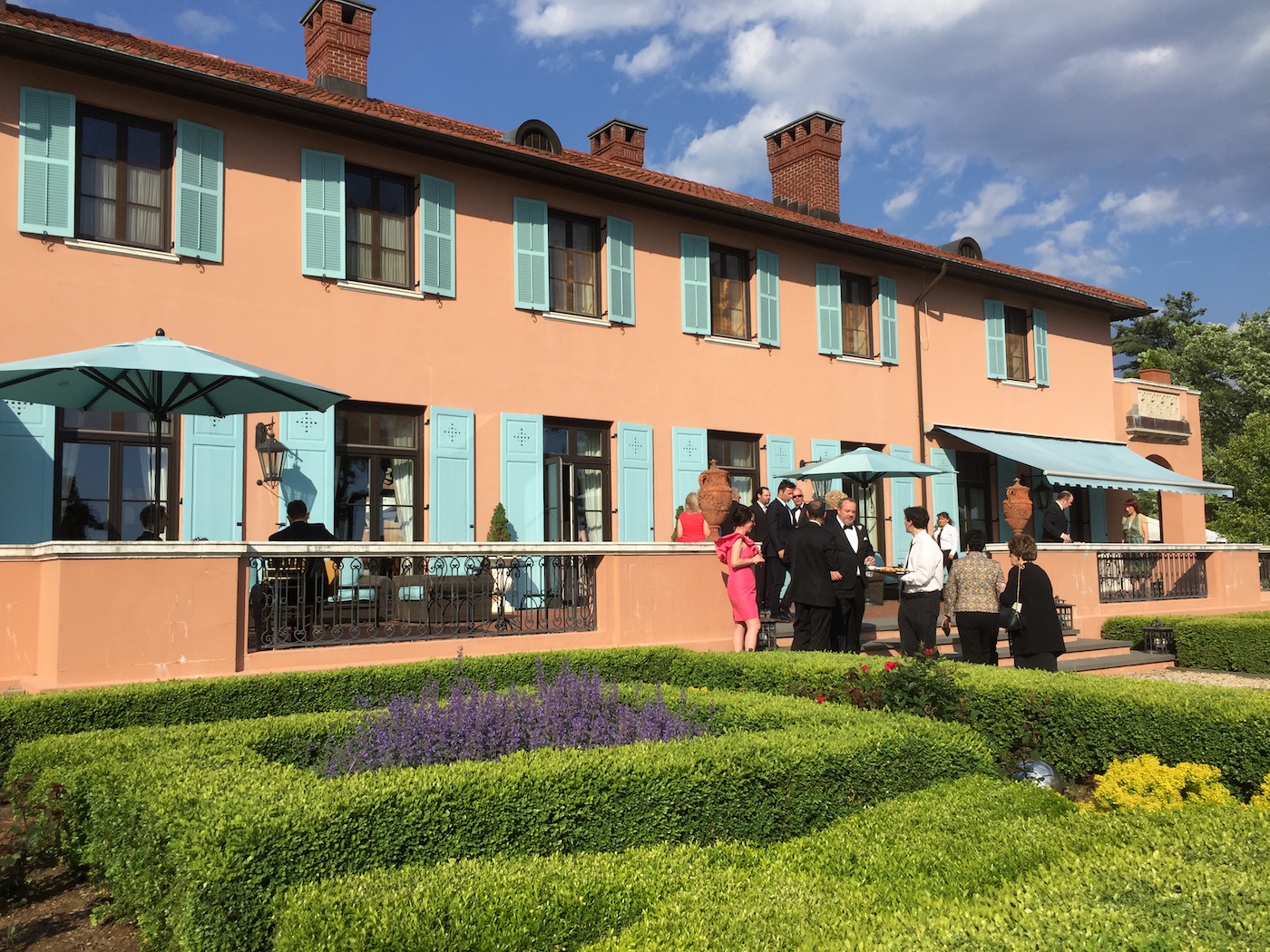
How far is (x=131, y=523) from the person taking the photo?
11.5 m

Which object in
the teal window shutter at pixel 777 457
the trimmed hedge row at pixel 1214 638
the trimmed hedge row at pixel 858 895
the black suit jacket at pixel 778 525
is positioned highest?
the teal window shutter at pixel 777 457

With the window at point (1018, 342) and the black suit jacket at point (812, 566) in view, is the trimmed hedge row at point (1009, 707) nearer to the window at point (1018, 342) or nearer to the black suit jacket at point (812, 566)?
the black suit jacket at point (812, 566)

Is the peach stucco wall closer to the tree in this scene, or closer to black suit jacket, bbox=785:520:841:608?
black suit jacket, bbox=785:520:841:608

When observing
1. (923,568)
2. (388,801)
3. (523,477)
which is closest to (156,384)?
(523,477)

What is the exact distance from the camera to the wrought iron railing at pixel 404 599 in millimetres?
8938

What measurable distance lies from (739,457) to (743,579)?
7147mm

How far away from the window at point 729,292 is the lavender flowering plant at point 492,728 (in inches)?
447

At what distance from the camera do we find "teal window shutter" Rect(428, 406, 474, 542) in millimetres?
13523

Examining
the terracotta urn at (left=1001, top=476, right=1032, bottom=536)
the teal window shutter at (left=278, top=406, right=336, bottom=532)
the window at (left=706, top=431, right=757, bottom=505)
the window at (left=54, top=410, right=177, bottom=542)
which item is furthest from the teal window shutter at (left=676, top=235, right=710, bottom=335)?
the window at (left=54, top=410, right=177, bottom=542)

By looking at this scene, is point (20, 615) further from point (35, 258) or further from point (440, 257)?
point (440, 257)

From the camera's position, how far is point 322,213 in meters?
13.0

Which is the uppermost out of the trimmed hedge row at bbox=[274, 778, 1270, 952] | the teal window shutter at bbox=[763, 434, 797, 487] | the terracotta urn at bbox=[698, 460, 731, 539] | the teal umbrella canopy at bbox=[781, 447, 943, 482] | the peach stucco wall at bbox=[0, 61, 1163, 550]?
the peach stucco wall at bbox=[0, 61, 1163, 550]

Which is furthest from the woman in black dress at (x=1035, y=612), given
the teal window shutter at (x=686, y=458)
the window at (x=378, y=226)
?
the window at (x=378, y=226)

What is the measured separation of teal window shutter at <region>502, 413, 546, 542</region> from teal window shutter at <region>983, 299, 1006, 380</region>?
36.7ft
